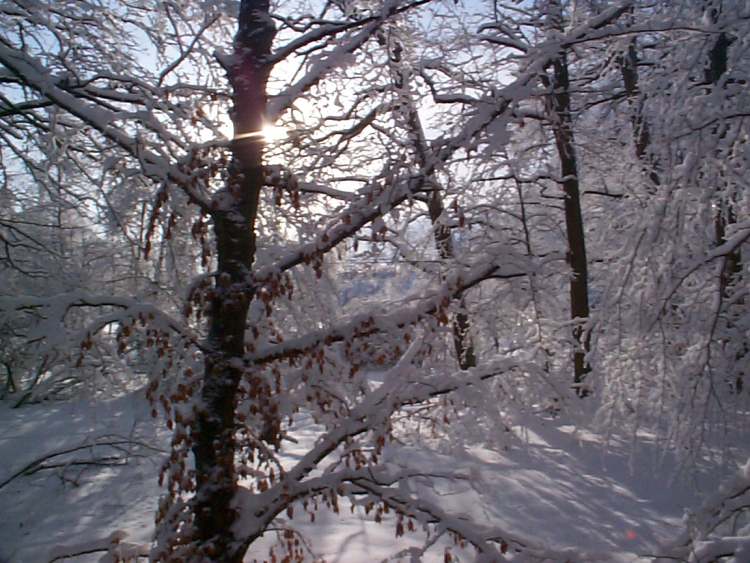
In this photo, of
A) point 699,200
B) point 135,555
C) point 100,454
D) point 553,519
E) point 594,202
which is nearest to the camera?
point 135,555

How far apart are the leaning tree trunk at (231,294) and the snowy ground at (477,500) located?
944 mm

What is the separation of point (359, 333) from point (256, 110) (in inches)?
60.7

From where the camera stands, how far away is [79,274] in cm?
662

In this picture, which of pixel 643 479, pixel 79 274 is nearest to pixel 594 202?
pixel 643 479

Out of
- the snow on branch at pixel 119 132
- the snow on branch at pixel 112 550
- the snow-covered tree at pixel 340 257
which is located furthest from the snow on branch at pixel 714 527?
the snow on branch at pixel 119 132

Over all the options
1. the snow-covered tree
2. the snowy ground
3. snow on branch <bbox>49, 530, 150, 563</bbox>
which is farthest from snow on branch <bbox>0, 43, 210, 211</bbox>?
snow on branch <bbox>49, 530, 150, 563</bbox>

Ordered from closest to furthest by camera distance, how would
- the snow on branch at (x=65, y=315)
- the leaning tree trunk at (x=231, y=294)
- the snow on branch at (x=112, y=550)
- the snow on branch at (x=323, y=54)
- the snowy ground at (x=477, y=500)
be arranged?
A: 1. the snow on branch at (x=65, y=315)
2. the snow on branch at (x=112, y=550)
3. the leaning tree trunk at (x=231, y=294)
4. the snow on branch at (x=323, y=54)
5. the snowy ground at (x=477, y=500)

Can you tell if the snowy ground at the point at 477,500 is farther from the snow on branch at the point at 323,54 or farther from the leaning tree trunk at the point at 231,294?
the snow on branch at the point at 323,54

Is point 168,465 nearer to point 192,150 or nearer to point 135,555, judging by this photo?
point 135,555

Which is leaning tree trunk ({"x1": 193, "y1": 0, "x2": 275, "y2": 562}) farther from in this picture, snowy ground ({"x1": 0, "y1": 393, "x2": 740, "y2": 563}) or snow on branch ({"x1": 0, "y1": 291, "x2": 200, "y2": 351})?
snowy ground ({"x1": 0, "y1": 393, "x2": 740, "y2": 563})

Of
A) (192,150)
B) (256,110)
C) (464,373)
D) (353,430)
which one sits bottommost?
(353,430)

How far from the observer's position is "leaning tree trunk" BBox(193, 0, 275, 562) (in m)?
3.13

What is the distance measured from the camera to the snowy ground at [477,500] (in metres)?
4.93

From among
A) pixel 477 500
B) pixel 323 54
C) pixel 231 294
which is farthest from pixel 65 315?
pixel 477 500
